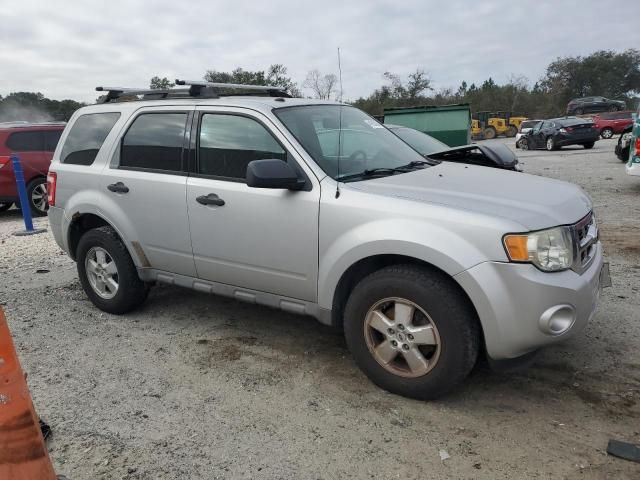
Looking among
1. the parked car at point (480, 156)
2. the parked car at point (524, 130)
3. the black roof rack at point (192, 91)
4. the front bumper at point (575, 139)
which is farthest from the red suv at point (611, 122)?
the black roof rack at point (192, 91)

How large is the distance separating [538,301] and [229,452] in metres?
1.79

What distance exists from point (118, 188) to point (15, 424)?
8.44ft

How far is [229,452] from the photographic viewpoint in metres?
2.77

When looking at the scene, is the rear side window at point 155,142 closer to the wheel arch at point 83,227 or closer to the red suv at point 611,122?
the wheel arch at point 83,227

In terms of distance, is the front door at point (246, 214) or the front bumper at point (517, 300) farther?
the front door at point (246, 214)

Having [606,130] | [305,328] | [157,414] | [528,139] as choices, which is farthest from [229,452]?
[606,130]

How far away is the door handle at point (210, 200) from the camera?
3.75m

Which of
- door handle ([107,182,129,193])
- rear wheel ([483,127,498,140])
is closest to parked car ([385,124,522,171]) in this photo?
door handle ([107,182,129,193])

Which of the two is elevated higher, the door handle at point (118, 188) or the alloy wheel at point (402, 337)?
the door handle at point (118, 188)

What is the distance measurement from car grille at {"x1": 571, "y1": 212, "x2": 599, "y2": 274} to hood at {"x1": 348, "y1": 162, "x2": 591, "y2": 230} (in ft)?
0.18

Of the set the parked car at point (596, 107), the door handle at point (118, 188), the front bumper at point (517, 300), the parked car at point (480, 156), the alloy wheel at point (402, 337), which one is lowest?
the alloy wheel at point (402, 337)

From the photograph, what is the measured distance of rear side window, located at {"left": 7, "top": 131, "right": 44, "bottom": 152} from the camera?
10000 mm

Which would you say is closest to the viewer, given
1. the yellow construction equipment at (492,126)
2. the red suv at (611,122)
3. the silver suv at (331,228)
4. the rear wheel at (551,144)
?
the silver suv at (331,228)

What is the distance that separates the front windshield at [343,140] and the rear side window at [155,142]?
2.94ft
